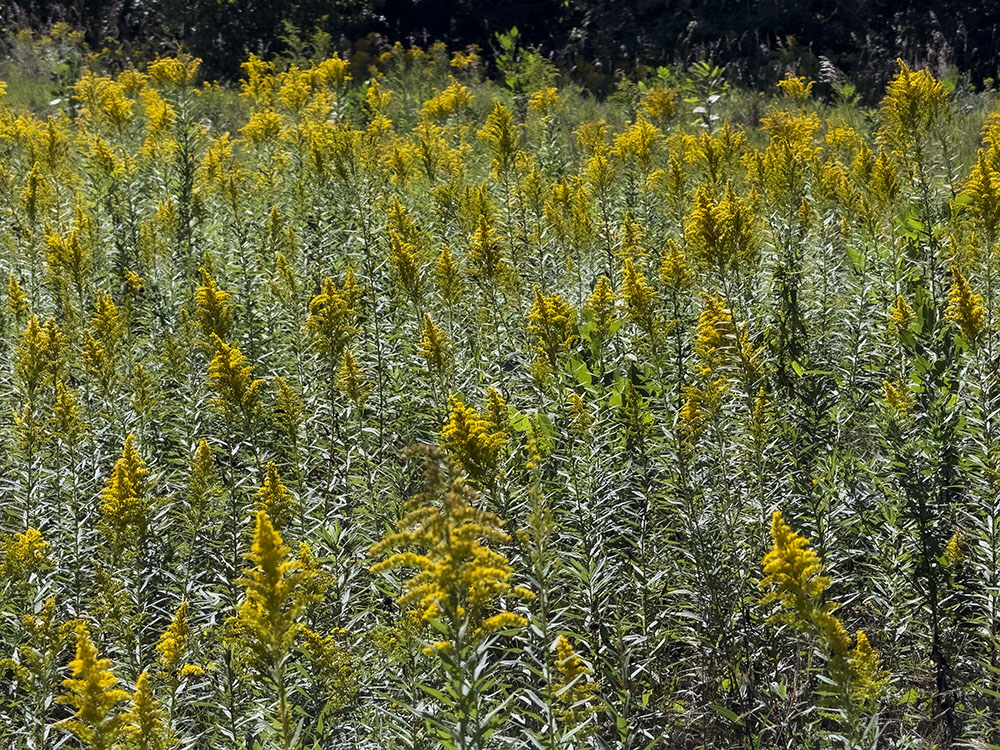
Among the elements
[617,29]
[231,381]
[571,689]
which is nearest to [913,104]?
[231,381]

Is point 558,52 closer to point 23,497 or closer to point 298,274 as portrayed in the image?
point 298,274

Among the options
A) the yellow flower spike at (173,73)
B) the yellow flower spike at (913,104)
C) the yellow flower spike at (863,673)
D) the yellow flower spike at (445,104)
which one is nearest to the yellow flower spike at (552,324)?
the yellow flower spike at (863,673)

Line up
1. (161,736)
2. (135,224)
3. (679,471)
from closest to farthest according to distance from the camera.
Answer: (161,736) < (679,471) < (135,224)

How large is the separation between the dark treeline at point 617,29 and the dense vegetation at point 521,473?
9.25 meters

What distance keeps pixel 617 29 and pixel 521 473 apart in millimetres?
15748

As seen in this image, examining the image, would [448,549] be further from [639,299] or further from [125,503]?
[639,299]

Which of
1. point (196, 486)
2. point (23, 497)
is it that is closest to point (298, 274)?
point (23, 497)

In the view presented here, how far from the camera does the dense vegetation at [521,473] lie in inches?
112

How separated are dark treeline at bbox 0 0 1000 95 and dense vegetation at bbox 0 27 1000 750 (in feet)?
30.3

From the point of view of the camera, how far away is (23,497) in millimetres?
4102

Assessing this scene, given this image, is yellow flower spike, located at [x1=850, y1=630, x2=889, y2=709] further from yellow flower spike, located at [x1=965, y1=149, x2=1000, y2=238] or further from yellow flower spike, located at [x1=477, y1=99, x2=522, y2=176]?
yellow flower spike, located at [x1=477, y1=99, x2=522, y2=176]

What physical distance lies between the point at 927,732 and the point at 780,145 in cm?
356

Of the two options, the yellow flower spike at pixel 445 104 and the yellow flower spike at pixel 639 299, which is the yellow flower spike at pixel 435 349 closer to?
the yellow flower spike at pixel 639 299

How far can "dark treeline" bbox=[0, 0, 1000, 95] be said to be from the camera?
15844 mm
